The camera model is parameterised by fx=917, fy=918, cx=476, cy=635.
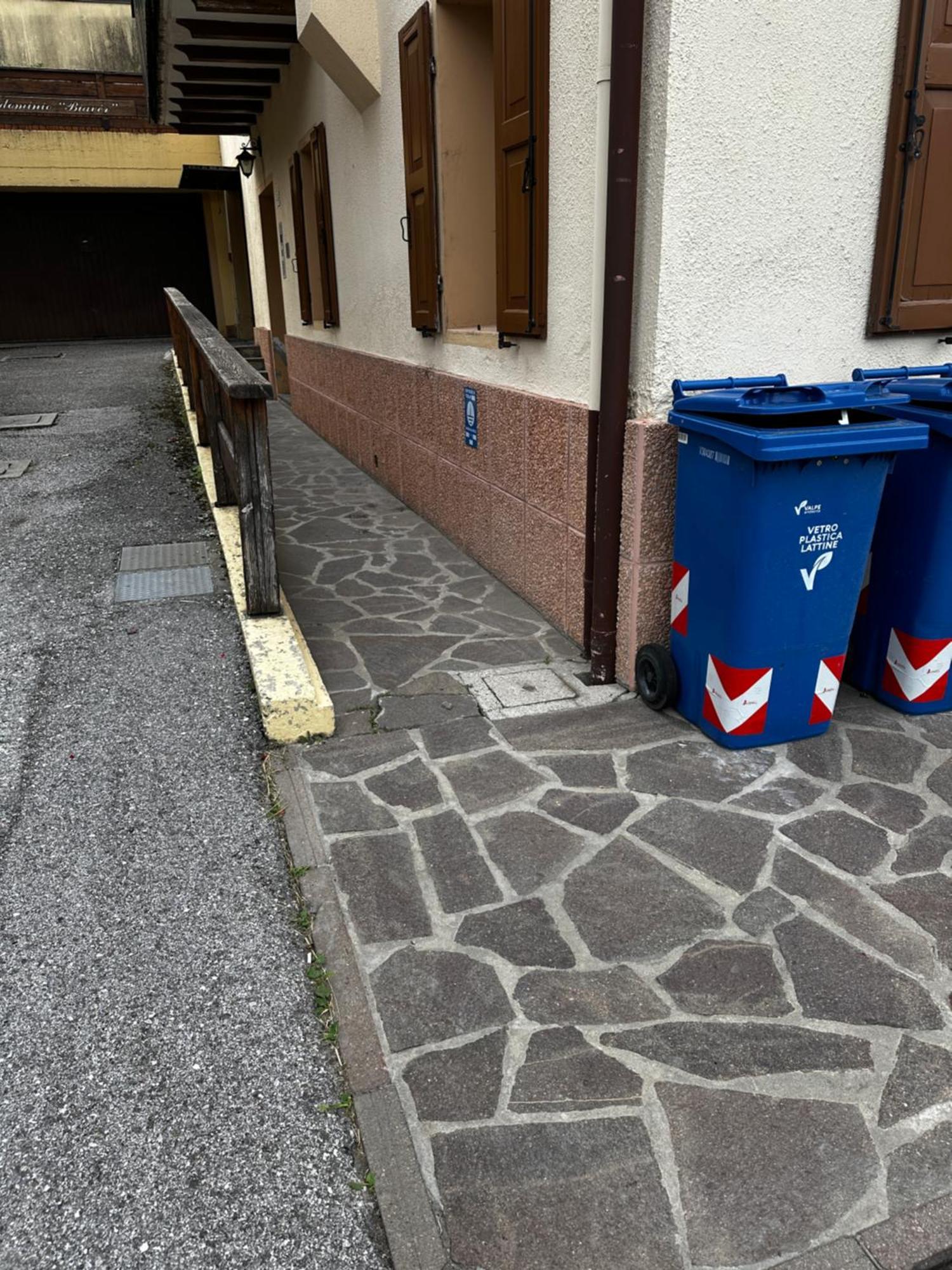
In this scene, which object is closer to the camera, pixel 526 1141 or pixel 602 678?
pixel 526 1141

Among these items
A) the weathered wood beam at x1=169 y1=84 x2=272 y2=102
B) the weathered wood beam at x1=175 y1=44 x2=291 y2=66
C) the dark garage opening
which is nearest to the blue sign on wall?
the weathered wood beam at x1=175 y1=44 x2=291 y2=66

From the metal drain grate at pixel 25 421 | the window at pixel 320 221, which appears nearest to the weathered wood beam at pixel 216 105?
the window at pixel 320 221

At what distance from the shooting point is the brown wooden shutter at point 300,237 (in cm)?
912

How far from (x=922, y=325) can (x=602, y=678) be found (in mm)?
1916

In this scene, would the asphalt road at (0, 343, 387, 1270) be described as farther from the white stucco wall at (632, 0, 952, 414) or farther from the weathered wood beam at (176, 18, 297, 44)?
the weathered wood beam at (176, 18, 297, 44)

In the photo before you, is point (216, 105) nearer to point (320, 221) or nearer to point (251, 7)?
point (320, 221)

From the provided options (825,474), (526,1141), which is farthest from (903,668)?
(526,1141)

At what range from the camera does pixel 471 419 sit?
203 inches

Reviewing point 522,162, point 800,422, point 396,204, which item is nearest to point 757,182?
point 800,422

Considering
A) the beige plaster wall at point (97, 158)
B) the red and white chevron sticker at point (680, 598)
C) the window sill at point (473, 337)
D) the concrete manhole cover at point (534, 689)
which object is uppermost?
the beige plaster wall at point (97, 158)

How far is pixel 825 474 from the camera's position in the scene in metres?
3.02

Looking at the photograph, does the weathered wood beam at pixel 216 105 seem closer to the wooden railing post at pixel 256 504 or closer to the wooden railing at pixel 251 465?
the wooden railing at pixel 251 465

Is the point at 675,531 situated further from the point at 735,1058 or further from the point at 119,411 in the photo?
the point at 119,411

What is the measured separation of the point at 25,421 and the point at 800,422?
952 cm
